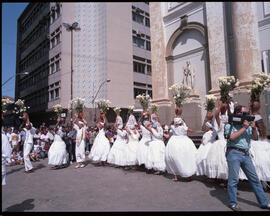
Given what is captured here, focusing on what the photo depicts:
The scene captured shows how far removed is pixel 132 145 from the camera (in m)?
9.04

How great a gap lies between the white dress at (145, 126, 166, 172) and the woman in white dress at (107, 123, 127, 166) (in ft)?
4.36

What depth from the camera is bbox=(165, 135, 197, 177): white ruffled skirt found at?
22.0 feet

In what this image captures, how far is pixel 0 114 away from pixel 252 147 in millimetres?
5839

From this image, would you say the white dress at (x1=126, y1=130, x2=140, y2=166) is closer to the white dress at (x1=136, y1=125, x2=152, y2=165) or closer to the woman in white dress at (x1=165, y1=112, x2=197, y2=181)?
the white dress at (x1=136, y1=125, x2=152, y2=165)

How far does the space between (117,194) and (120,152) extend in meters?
3.63

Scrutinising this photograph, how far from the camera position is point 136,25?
41812mm

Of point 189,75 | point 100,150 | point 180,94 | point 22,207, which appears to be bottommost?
point 22,207

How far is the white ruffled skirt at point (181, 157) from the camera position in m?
6.72

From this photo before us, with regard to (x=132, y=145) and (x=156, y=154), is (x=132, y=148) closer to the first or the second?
(x=132, y=145)

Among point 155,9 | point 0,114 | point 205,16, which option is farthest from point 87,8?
point 0,114

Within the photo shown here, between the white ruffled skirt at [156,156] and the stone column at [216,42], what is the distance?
333 inches

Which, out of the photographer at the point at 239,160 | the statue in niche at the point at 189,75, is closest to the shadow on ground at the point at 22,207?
the photographer at the point at 239,160

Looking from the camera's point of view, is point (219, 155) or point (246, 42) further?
point (246, 42)

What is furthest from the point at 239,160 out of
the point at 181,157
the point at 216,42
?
the point at 216,42
